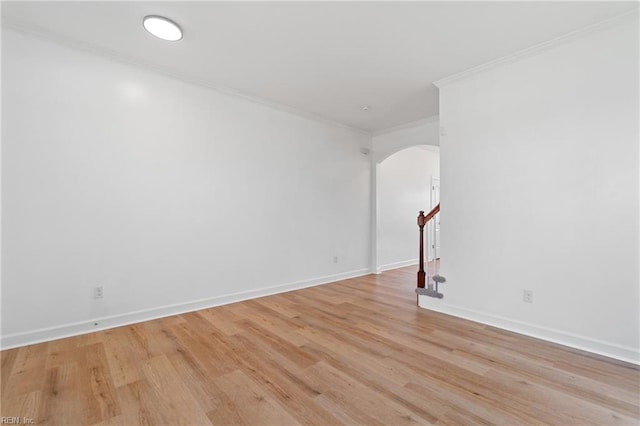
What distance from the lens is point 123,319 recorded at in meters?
2.80

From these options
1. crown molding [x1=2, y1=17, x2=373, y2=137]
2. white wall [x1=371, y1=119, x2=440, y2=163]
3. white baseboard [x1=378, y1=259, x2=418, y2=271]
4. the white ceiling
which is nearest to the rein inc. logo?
the white ceiling

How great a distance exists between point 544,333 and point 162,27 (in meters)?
4.26

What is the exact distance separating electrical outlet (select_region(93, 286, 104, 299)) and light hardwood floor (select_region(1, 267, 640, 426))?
34 cm

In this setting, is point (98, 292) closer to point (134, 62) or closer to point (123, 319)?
point (123, 319)

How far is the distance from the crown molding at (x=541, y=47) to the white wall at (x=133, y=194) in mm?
2145

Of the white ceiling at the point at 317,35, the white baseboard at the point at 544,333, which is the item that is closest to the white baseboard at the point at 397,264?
the white baseboard at the point at 544,333

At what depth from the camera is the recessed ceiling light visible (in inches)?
88.4

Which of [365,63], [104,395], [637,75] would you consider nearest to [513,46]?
[637,75]

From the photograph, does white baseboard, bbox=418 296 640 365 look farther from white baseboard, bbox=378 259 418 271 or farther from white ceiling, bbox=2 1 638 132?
white ceiling, bbox=2 1 638 132

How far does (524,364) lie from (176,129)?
3.91 m

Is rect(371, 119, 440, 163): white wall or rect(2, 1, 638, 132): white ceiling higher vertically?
rect(2, 1, 638, 132): white ceiling

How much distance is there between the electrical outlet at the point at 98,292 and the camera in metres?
2.66

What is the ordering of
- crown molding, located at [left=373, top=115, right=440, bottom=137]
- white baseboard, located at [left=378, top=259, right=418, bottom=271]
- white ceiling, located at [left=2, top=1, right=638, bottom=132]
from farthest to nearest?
white baseboard, located at [left=378, top=259, right=418, bottom=271]
crown molding, located at [left=373, top=115, right=440, bottom=137]
white ceiling, located at [left=2, top=1, right=638, bottom=132]

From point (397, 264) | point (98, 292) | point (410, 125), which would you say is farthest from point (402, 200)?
point (98, 292)
